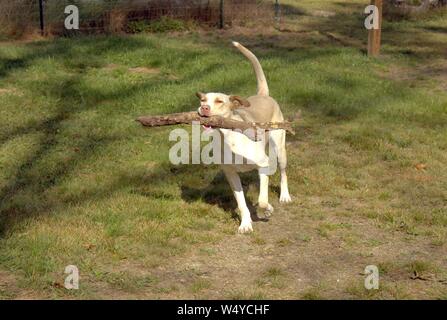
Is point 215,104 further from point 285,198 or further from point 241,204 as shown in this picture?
point 285,198

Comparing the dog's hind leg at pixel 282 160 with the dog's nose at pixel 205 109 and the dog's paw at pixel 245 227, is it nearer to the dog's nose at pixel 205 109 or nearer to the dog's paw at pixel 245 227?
the dog's paw at pixel 245 227

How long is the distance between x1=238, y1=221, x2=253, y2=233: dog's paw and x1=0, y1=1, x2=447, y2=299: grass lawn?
12 centimetres

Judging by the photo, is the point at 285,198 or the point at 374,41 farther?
the point at 374,41

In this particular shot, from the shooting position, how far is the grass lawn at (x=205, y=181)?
5641 mm

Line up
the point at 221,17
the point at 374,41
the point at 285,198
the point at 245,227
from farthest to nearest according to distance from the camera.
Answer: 1. the point at 221,17
2. the point at 374,41
3. the point at 285,198
4. the point at 245,227

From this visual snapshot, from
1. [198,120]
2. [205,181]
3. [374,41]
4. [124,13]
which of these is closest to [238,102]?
A: [198,120]

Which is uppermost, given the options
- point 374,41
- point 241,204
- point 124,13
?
point 124,13

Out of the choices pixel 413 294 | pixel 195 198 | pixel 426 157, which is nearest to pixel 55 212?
pixel 195 198

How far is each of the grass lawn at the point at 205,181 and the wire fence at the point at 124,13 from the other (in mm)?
1555

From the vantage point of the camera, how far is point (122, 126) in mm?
9812

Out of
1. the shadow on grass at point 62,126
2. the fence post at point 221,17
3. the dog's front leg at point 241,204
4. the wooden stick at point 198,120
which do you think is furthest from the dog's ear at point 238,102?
the fence post at point 221,17

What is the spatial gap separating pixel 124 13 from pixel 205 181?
32.6 ft

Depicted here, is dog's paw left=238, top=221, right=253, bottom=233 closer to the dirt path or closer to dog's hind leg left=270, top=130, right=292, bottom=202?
the dirt path

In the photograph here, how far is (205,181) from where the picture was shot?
26.0 ft
